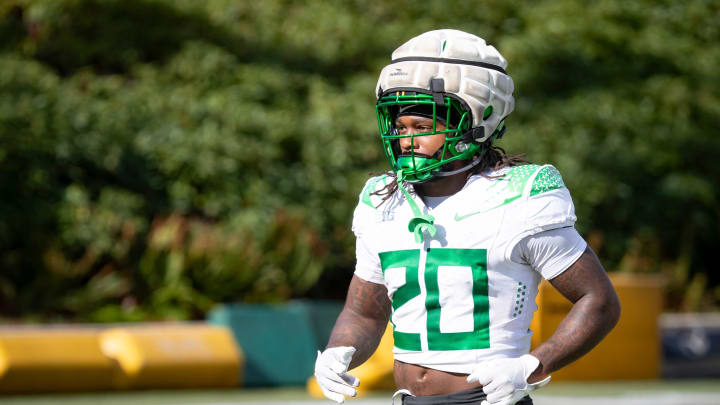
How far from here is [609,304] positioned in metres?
3.34

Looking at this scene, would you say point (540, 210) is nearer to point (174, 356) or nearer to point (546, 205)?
point (546, 205)

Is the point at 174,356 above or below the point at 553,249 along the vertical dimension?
below

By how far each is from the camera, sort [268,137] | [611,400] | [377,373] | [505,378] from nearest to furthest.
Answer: [505,378], [611,400], [377,373], [268,137]

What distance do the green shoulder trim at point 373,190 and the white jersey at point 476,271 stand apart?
0.59 feet

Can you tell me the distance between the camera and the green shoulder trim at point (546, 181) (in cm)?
340

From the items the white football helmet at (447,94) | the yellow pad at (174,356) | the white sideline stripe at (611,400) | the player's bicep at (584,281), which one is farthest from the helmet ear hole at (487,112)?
the yellow pad at (174,356)

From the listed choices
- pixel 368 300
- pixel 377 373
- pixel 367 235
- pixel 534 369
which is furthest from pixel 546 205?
pixel 377 373

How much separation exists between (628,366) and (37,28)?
9.50 m

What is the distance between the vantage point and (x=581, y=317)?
331 cm

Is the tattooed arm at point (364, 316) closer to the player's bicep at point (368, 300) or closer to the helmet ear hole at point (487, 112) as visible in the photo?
the player's bicep at point (368, 300)


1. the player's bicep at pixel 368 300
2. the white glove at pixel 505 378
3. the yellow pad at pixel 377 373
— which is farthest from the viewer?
the yellow pad at pixel 377 373

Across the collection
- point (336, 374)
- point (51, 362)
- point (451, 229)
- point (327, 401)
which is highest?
point (451, 229)

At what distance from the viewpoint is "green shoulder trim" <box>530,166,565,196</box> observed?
3.40 meters

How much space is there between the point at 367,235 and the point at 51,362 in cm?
710
